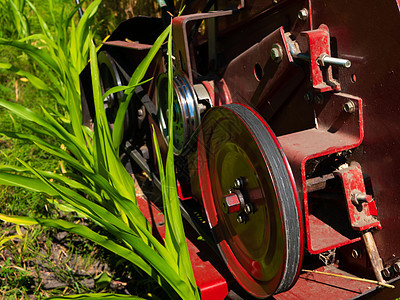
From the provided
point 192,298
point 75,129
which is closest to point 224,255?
point 192,298

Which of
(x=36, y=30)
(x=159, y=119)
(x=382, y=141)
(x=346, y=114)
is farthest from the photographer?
(x=36, y=30)

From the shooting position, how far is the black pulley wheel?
147cm

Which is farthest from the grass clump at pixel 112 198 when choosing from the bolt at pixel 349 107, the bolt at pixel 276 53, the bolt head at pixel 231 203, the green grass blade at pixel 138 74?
the bolt at pixel 349 107

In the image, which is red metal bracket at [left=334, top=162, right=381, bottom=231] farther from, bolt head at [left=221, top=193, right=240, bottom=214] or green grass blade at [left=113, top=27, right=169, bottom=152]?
green grass blade at [left=113, top=27, right=169, bottom=152]

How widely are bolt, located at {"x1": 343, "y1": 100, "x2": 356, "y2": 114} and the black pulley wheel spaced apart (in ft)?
0.92

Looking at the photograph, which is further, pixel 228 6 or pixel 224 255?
pixel 228 6

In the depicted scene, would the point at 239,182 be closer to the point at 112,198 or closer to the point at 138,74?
the point at 112,198

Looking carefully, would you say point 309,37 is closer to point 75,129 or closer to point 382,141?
point 382,141

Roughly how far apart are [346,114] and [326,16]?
35cm

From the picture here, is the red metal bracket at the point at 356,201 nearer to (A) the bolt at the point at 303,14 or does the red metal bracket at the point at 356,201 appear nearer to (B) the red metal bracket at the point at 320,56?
(B) the red metal bracket at the point at 320,56

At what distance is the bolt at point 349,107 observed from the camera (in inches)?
62.4

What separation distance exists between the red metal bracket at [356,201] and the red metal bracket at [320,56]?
0.99 feet

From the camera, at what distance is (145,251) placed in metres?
1.63

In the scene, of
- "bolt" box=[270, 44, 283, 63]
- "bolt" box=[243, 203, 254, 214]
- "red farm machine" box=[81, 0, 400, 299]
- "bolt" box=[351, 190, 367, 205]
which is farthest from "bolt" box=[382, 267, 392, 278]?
"bolt" box=[270, 44, 283, 63]
